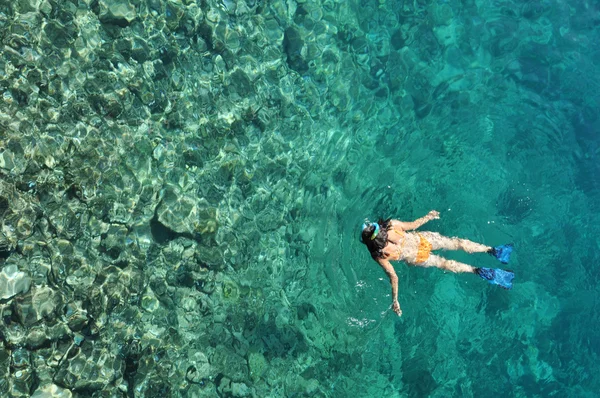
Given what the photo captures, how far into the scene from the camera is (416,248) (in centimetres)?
791

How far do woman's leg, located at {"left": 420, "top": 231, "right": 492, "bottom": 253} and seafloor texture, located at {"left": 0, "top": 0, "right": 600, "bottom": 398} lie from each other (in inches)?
26.2

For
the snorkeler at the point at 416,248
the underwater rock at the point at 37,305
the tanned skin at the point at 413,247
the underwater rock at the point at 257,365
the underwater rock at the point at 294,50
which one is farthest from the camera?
the underwater rock at the point at 294,50

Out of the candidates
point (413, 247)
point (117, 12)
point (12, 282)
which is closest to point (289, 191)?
point (413, 247)

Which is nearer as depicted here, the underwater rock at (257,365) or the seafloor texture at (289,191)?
the seafloor texture at (289,191)

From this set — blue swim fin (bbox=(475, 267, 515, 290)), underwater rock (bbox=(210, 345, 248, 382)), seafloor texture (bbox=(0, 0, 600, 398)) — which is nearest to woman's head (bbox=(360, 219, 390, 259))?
seafloor texture (bbox=(0, 0, 600, 398))

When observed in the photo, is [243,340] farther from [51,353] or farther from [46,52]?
[46,52]

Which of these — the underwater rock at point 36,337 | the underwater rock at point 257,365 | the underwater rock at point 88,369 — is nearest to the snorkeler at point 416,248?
the underwater rock at point 257,365

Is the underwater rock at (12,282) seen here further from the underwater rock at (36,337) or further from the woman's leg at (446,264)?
the woman's leg at (446,264)

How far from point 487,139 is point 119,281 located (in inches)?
274

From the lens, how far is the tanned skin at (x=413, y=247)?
7.59 meters

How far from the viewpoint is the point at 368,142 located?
9422mm

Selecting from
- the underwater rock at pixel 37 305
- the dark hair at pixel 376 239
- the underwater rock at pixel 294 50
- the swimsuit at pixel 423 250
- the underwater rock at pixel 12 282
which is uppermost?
the underwater rock at pixel 294 50

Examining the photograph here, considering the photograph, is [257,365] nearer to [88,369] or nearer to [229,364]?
[229,364]

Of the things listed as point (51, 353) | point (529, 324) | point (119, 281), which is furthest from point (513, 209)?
point (51, 353)
